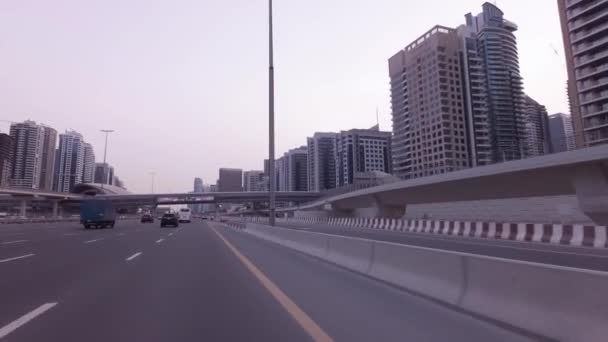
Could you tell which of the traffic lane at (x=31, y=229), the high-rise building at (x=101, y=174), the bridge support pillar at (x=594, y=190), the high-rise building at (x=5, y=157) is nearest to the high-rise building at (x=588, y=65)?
the bridge support pillar at (x=594, y=190)

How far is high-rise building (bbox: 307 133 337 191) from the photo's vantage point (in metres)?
183

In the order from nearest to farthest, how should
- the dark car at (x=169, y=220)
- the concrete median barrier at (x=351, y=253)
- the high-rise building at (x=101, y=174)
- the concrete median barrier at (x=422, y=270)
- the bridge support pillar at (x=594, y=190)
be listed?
the concrete median barrier at (x=422, y=270), the concrete median barrier at (x=351, y=253), the bridge support pillar at (x=594, y=190), the dark car at (x=169, y=220), the high-rise building at (x=101, y=174)

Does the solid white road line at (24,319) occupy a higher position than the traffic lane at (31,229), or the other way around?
the traffic lane at (31,229)

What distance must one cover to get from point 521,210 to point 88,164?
5979 inches

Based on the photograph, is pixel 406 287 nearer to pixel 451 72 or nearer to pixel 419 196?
pixel 419 196

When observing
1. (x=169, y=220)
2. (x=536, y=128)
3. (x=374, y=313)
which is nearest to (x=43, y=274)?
(x=374, y=313)

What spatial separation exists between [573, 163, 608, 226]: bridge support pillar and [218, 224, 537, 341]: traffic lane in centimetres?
2387

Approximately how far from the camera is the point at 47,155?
127 metres

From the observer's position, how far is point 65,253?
13.5 m

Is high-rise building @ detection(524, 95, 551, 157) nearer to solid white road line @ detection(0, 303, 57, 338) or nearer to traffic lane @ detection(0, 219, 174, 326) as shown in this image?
traffic lane @ detection(0, 219, 174, 326)

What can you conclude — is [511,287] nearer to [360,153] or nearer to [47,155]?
[47,155]

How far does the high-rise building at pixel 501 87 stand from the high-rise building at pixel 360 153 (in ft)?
159

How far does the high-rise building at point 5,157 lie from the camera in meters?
108

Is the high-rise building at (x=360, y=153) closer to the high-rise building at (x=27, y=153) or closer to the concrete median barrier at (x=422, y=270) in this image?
the high-rise building at (x=27, y=153)
